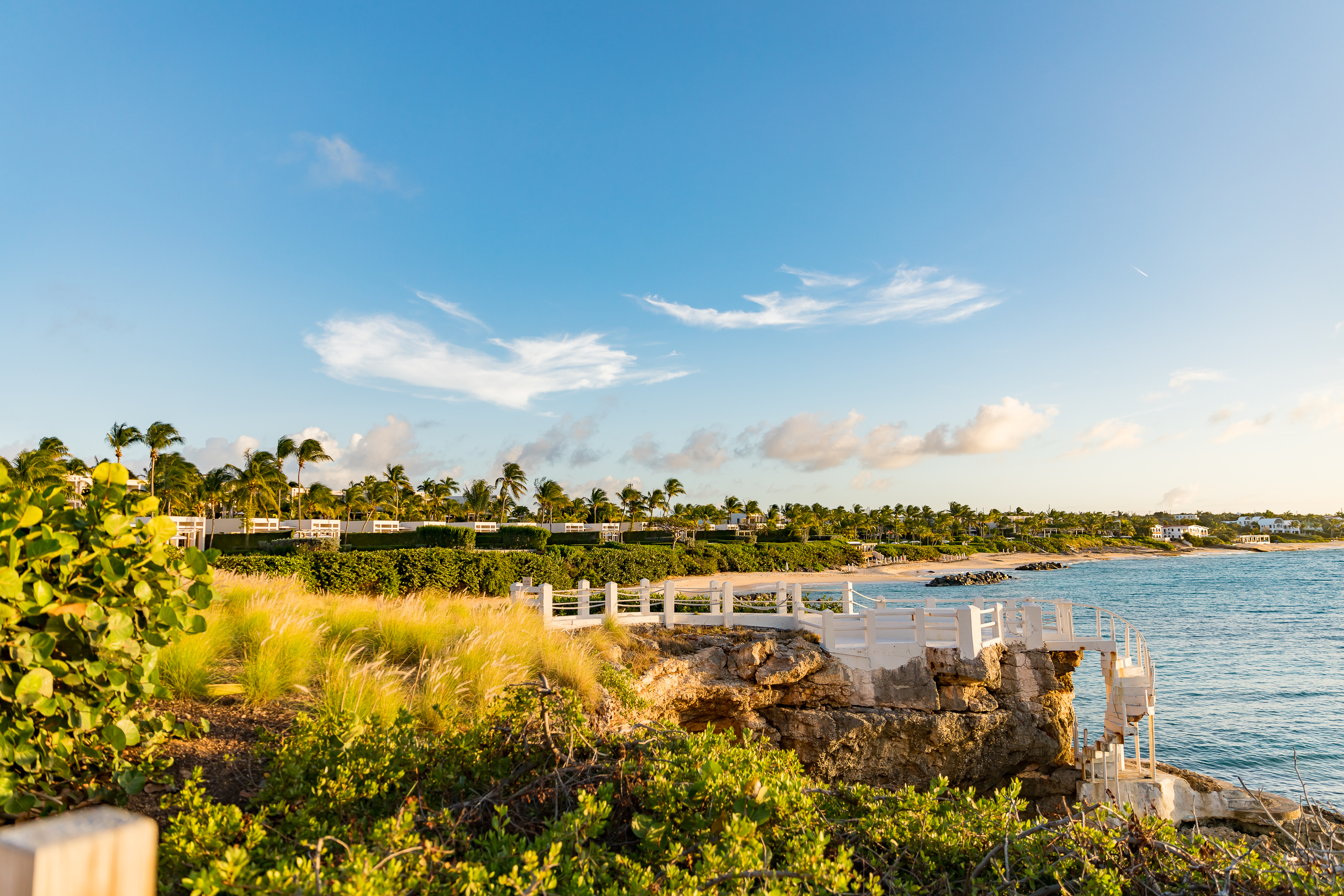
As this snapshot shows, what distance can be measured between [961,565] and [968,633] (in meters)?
101

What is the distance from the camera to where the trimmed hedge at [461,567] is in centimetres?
2269

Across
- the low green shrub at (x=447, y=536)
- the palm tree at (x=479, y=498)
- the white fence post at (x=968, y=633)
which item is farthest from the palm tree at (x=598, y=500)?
the white fence post at (x=968, y=633)

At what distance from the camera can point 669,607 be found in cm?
1599

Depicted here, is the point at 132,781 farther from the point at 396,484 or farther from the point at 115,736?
the point at 396,484

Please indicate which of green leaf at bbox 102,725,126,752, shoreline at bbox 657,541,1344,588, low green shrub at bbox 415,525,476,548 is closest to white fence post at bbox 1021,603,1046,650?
shoreline at bbox 657,541,1344,588

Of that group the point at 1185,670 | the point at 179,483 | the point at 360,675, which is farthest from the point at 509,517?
the point at 360,675

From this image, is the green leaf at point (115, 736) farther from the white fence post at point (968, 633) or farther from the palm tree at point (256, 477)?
the palm tree at point (256, 477)

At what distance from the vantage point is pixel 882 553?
103312 mm

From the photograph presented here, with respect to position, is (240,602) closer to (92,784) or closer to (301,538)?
(92,784)

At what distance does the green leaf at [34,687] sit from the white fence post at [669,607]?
12.8m

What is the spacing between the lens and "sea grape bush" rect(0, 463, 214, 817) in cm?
335

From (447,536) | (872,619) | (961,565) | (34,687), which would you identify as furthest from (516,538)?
(961,565)

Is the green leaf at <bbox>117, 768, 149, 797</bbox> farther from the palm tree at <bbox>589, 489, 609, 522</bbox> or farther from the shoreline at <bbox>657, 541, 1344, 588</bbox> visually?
the palm tree at <bbox>589, 489, 609, 522</bbox>

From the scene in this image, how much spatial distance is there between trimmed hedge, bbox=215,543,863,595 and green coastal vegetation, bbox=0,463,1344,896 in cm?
1032
